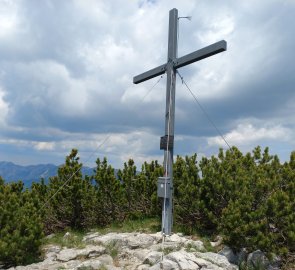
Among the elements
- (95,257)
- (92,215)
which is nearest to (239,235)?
(95,257)

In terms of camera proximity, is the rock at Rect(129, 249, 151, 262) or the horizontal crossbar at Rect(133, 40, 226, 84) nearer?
the rock at Rect(129, 249, 151, 262)

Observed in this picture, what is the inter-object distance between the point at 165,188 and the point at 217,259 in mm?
2425

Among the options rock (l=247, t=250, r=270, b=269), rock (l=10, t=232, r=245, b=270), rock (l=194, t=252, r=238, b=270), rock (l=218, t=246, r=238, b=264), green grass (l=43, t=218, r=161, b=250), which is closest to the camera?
rock (l=10, t=232, r=245, b=270)

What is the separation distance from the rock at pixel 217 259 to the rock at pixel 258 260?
1.36 feet

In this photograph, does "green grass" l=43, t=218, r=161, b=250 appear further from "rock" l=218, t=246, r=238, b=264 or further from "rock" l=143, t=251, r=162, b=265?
"rock" l=218, t=246, r=238, b=264

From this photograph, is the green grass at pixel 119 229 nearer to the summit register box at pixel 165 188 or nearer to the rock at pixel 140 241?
the rock at pixel 140 241

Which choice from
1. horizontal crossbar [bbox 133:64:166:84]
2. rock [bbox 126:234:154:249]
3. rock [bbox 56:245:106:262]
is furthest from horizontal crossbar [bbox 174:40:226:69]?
rock [bbox 56:245:106:262]

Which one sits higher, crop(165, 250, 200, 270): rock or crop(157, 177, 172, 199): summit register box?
crop(157, 177, 172, 199): summit register box

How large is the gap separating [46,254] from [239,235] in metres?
4.73

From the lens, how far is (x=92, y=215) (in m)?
13.1

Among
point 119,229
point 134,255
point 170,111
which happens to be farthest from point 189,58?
point 119,229

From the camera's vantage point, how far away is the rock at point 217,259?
750 centimetres

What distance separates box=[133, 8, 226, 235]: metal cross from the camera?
9.44 meters

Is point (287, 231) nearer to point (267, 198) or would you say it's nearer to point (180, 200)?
point (267, 198)
